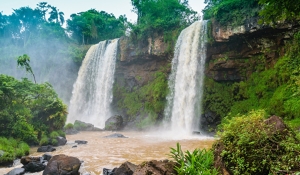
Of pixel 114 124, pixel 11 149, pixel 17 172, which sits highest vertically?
pixel 114 124

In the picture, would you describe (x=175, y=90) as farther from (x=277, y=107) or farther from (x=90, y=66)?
(x=90, y=66)

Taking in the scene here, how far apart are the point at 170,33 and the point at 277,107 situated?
1364 cm

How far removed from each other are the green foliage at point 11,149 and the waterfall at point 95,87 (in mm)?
15173

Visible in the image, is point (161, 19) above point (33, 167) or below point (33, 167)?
above

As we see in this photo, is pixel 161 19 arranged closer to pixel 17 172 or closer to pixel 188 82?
pixel 188 82

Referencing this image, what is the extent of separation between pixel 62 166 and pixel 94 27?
117 ft

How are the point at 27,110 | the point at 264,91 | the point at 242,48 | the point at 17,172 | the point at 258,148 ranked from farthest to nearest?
1. the point at 242,48
2. the point at 264,91
3. the point at 27,110
4. the point at 17,172
5. the point at 258,148

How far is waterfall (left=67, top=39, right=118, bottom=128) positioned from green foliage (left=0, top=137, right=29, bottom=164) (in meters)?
15.2

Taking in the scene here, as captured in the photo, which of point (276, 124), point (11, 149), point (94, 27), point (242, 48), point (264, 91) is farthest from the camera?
point (94, 27)

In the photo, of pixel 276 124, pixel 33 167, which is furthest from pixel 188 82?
pixel 276 124

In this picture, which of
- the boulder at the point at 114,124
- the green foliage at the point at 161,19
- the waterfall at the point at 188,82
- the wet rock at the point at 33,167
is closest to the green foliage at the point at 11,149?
the wet rock at the point at 33,167

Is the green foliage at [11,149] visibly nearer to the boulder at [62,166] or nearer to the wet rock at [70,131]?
the boulder at [62,166]

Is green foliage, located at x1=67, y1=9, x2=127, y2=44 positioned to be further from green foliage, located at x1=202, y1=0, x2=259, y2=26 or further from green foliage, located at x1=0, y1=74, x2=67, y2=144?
green foliage, located at x1=0, y1=74, x2=67, y2=144

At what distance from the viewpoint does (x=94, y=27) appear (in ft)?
130
